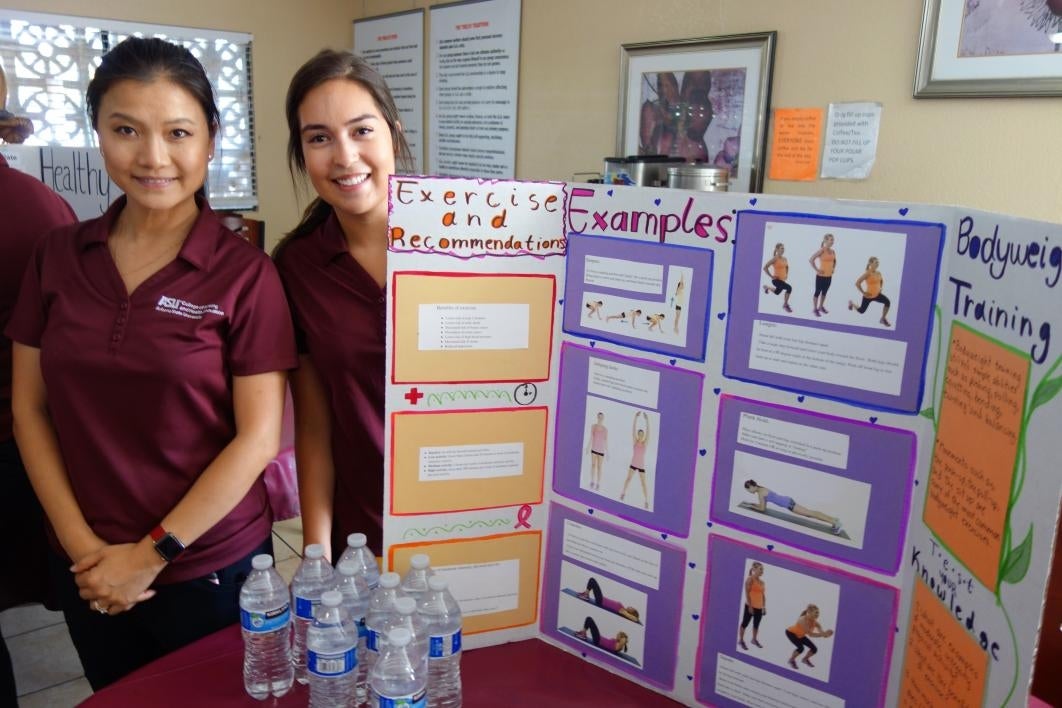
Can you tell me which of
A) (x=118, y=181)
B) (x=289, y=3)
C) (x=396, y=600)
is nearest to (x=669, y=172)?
(x=118, y=181)

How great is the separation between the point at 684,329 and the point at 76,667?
7.35 feet

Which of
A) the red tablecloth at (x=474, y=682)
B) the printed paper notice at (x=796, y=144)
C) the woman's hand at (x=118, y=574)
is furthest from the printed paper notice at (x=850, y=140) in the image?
the woman's hand at (x=118, y=574)

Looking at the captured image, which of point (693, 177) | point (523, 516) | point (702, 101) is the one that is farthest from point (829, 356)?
point (702, 101)

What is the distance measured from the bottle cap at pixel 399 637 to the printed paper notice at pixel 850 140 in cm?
202

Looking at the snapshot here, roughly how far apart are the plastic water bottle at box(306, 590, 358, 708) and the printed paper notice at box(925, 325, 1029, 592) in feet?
2.31

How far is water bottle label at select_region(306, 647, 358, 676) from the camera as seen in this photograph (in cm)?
91

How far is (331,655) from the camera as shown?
2.97 ft

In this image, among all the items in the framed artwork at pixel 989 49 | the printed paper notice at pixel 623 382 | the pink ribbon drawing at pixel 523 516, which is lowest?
the pink ribbon drawing at pixel 523 516

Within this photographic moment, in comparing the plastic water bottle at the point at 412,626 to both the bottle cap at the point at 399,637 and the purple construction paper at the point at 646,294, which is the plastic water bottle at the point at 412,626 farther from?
the purple construction paper at the point at 646,294

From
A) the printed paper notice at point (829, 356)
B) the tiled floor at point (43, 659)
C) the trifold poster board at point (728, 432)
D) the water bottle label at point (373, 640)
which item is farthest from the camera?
the tiled floor at point (43, 659)

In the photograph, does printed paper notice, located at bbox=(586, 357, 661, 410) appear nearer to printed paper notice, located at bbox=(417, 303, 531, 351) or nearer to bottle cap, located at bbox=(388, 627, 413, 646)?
printed paper notice, located at bbox=(417, 303, 531, 351)

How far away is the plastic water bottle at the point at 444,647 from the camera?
3.21 ft

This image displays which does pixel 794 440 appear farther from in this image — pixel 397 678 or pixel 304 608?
pixel 304 608

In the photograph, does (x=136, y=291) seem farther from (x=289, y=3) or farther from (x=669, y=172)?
(x=289, y=3)
